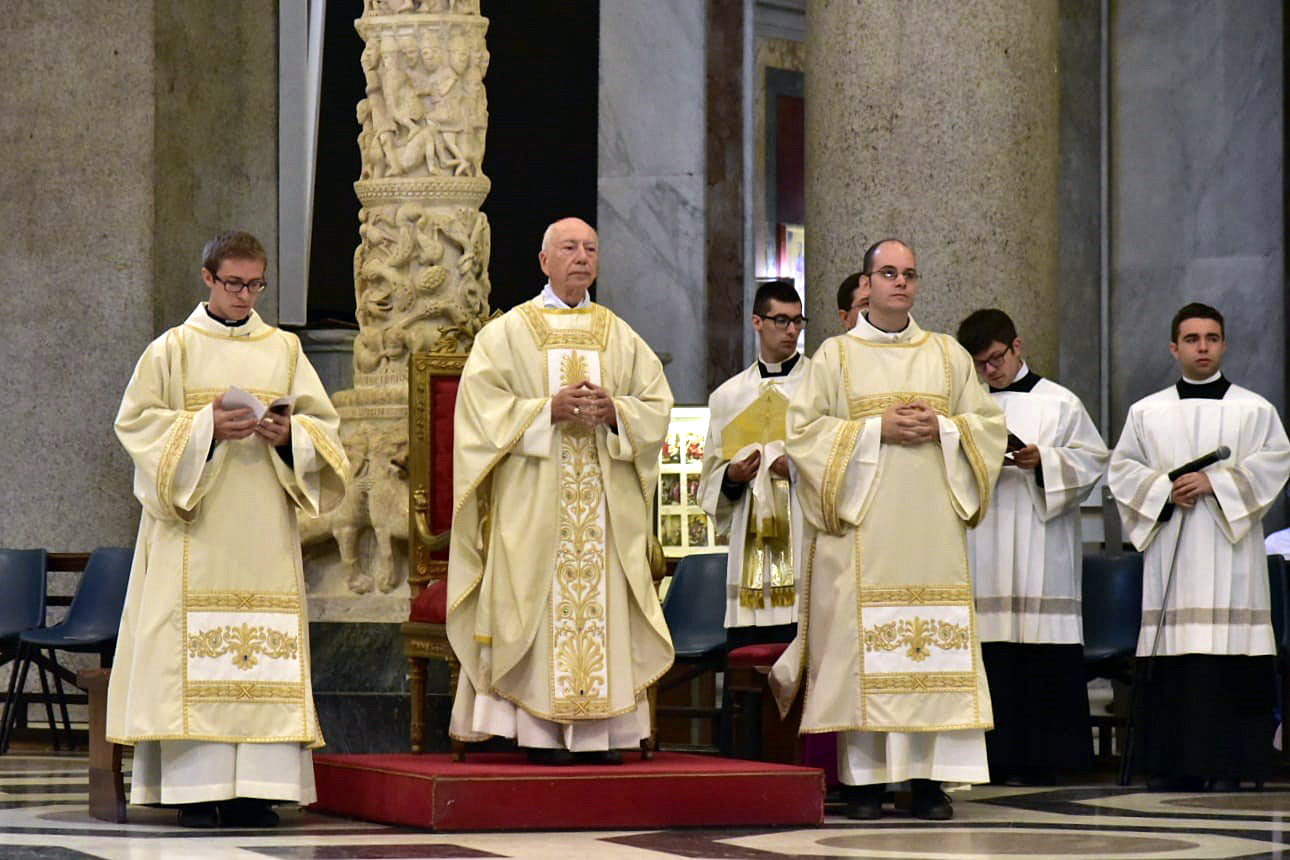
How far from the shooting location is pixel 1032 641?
9008mm

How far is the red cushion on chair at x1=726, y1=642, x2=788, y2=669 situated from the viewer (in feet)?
26.7

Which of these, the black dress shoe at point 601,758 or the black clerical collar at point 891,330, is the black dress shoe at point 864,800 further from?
the black clerical collar at point 891,330

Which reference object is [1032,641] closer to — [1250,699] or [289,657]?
[1250,699]

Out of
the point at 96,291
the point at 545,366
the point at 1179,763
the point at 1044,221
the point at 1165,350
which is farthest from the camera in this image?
the point at 1165,350

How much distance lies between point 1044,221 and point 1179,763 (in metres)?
2.07

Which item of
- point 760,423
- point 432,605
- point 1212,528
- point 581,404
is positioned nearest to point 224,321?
point 581,404

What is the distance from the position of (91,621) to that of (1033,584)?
4019 millimetres

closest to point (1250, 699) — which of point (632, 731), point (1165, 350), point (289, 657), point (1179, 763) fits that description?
point (1179, 763)

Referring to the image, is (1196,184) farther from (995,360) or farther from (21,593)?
(21,593)

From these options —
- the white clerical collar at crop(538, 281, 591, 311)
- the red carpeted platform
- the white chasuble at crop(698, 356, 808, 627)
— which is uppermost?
the white clerical collar at crop(538, 281, 591, 311)

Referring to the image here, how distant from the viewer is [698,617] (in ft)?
32.7

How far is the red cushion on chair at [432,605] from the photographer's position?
324 inches

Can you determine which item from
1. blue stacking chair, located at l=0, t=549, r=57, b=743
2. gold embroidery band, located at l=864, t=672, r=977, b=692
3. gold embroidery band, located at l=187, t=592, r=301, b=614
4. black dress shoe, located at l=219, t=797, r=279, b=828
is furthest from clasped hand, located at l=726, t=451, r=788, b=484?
blue stacking chair, located at l=0, t=549, r=57, b=743

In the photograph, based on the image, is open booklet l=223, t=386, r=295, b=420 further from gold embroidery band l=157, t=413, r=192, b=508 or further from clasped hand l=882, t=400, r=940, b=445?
clasped hand l=882, t=400, r=940, b=445
